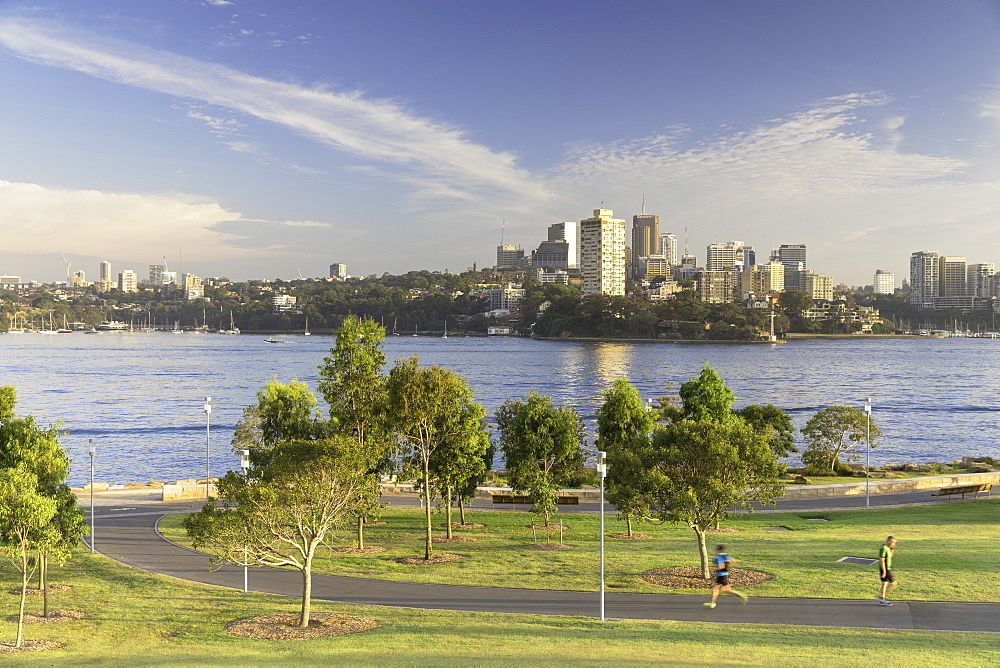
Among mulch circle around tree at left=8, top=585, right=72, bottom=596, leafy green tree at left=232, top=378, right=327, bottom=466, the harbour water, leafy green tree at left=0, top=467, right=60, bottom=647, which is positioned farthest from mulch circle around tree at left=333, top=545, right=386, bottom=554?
the harbour water

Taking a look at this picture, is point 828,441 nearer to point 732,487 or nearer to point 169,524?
point 732,487

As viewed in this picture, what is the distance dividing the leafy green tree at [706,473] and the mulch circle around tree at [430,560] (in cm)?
703

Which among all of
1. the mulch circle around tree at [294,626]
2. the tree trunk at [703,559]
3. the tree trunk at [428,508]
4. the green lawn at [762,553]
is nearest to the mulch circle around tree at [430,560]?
the tree trunk at [428,508]

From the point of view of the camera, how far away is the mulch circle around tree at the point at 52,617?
19.8m

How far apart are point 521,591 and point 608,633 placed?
4734 mm

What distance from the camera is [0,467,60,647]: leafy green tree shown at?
18.4 meters

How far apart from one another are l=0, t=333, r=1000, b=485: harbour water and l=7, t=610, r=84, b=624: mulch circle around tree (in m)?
27.0

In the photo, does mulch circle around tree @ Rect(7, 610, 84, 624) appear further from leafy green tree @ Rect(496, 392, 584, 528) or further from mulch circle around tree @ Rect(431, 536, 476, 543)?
leafy green tree @ Rect(496, 392, 584, 528)

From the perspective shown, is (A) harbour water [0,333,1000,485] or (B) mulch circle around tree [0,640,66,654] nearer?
(B) mulch circle around tree [0,640,66,654]

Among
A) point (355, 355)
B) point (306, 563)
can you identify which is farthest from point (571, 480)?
point (306, 563)

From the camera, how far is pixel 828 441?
2060 inches

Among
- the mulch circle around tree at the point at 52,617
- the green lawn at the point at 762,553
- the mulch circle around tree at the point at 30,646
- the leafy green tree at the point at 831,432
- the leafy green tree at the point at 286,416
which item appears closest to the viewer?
the mulch circle around tree at the point at 30,646

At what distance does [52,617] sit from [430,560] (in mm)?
10802

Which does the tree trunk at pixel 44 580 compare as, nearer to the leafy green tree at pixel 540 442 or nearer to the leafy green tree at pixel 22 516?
the leafy green tree at pixel 22 516
